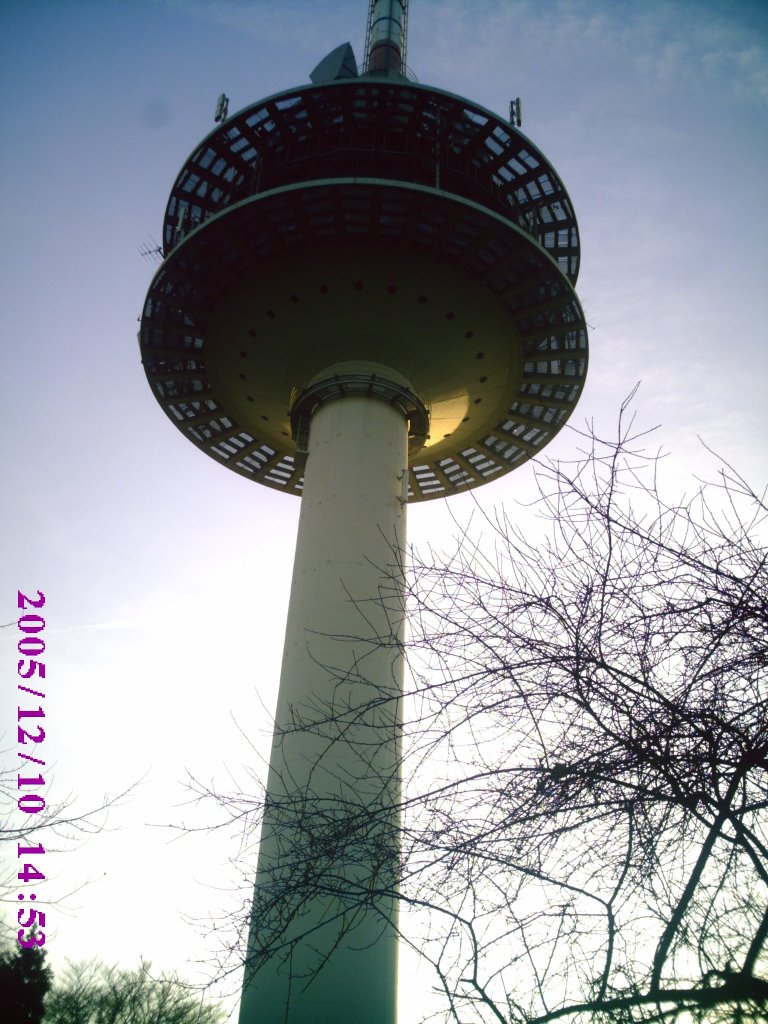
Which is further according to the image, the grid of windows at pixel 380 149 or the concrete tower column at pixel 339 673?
the grid of windows at pixel 380 149

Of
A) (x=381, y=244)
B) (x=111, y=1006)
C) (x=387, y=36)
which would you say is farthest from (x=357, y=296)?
(x=111, y=1006)

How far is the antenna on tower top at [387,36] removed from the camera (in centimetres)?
2075

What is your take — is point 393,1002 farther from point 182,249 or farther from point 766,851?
point 182,249

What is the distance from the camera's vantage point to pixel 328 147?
48.8 ft

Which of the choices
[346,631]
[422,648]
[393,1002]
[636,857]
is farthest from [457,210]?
[393,1002]

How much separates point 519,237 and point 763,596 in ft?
37.9

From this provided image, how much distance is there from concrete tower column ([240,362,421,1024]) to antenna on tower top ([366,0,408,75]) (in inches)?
475

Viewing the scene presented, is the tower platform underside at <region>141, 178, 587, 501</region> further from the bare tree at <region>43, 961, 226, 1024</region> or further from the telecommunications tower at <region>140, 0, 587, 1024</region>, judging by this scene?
the bare tree at <region>43, 961, 226, 1024</region>

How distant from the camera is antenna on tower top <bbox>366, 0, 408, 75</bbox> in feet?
68.1

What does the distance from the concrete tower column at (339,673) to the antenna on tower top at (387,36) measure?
12062mm

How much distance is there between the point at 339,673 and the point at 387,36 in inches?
786

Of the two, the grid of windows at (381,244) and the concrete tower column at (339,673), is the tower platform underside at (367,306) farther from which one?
the concrete tower column at (339,673)

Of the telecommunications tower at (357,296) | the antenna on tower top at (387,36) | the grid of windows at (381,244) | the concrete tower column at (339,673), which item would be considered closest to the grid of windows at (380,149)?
the telecommunications tower at (357,296)

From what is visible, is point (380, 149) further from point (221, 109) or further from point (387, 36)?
point (387, 36)
